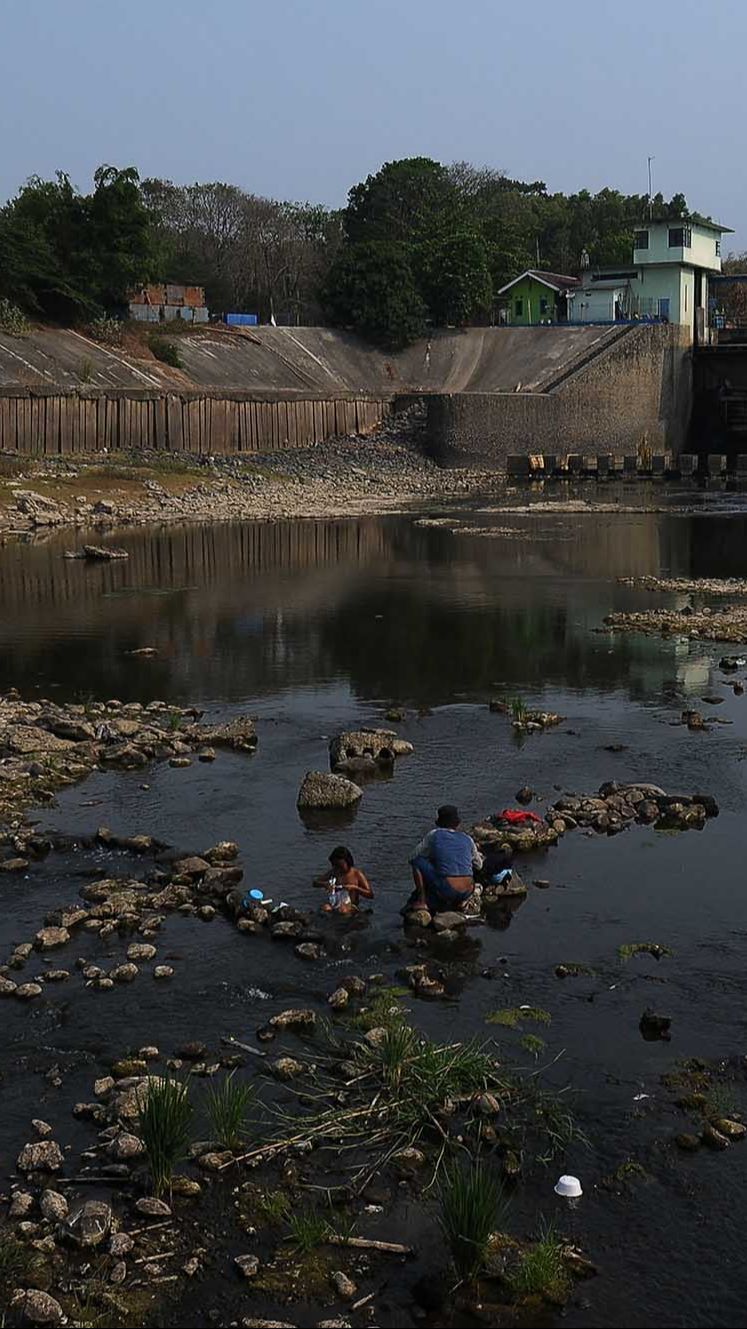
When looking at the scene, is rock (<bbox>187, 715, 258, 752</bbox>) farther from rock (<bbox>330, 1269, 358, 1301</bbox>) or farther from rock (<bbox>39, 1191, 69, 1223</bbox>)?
rock (<bbox>330, 1269, 358, 1301</bbox>)

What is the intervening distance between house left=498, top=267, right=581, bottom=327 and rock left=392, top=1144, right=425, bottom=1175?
8915 cm

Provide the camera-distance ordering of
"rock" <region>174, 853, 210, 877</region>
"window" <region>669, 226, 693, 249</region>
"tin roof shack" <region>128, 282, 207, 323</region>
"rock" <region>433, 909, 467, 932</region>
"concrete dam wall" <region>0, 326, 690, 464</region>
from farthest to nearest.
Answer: "window" <region>669, 226, 693, 249</region>, "tin roof shack" <region>128, 282, 207, 323</region>, "concrete dam wall" <region>0, 326, 690, 464</region>, "rock" <region>174, 853, 210, 877</region>, "rock" <region>433, 909, 467, 932</region>

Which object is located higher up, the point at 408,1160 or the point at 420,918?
the point at 420,918

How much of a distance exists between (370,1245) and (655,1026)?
13.5ft

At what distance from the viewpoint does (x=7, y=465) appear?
5669 centimetres

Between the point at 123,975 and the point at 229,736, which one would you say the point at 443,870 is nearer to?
the point at 123,975

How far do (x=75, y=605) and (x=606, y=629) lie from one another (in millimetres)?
13546

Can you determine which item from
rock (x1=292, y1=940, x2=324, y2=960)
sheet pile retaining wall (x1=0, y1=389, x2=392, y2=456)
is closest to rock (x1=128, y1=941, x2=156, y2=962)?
rock (x1=292, y1=940, x2=324, y2=960)

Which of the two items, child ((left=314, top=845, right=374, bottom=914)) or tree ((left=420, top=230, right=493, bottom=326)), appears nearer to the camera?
child ((left=314, top=845, right=374, bottom=914))

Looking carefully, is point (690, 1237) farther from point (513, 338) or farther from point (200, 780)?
point (513, 338)

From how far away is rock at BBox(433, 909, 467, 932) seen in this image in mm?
14984

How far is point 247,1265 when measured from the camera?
918 cm

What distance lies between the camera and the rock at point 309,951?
46.6 feet

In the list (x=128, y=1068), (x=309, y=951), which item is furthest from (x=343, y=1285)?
(x=309, y=951)
